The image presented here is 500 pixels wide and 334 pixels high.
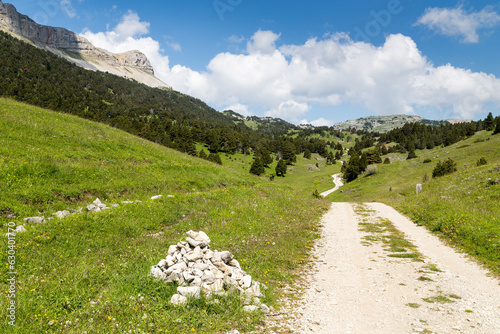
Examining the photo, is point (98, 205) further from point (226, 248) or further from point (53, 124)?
point (53, 124)

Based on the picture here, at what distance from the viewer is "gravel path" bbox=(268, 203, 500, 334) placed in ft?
21.7

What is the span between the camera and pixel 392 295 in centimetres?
834

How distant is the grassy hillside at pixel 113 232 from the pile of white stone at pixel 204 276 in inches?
11.8

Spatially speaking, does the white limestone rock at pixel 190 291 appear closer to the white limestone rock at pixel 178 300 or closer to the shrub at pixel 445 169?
the white limestone rock at pixel 178 300

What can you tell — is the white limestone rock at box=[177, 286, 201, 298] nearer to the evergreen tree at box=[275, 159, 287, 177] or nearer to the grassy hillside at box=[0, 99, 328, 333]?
the grassy hillside at box=[0, 99, 328, 333]

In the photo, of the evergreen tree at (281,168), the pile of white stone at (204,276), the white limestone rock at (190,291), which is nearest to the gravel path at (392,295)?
the pile of white stone at (204,276)

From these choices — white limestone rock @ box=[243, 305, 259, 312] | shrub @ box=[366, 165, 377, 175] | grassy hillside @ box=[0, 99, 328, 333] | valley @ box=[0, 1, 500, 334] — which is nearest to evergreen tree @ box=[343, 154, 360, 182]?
shrub @ box=[366, 165, 377, 175]

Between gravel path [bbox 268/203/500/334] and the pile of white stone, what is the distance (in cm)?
115

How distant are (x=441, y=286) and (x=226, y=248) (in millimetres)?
8577

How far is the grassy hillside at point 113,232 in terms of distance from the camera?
6.09 meters

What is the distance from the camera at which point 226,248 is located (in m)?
11.1

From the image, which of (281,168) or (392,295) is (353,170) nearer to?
(281,168)

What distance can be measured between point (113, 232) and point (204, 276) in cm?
624

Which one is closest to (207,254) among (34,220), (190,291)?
(190,291)
